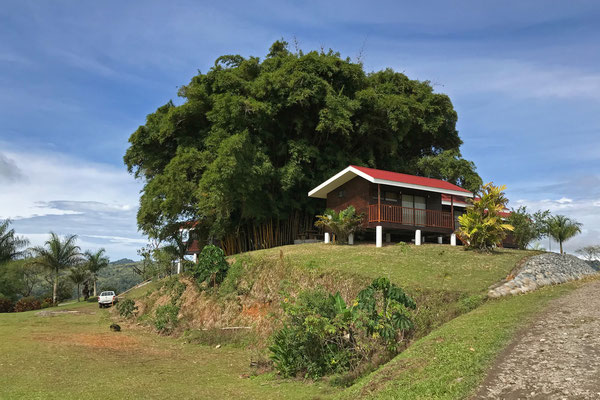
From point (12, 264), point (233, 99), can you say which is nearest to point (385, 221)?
point (233, 99)

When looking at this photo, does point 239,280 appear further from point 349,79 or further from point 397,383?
point 349,79

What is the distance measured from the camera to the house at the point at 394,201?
72.1 feet

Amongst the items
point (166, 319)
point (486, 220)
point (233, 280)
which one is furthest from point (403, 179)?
point (166, 319)

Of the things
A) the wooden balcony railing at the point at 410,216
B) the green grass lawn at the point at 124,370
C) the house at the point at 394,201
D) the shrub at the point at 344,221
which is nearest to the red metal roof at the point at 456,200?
the house at the point at 394,201

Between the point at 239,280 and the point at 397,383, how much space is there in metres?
12.4

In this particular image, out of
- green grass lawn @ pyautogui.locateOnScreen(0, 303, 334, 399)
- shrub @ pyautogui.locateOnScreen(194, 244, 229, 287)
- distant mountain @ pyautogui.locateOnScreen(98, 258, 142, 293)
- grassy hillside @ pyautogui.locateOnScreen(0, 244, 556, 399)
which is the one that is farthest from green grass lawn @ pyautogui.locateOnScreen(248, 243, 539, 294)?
distant mountain @ pyautogui.locateOnScreen(98, 258, 142, 293)

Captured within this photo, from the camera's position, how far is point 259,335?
48.7 ft

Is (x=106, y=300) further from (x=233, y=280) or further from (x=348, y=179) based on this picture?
(x=348, y=179)

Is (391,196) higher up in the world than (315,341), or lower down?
higher up

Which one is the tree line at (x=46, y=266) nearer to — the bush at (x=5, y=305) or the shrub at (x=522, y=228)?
the bush at (x=5, y=305)

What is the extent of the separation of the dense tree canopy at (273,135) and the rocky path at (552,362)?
54.7 ft

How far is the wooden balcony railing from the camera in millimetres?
21984

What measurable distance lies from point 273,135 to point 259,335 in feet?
50.2

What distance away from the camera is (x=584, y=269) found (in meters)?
17.1
